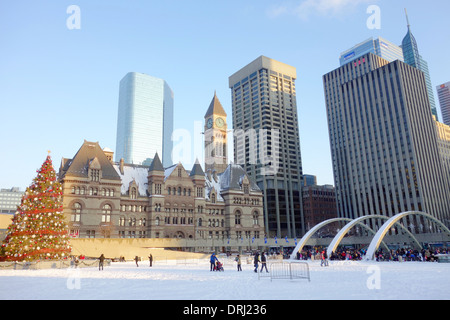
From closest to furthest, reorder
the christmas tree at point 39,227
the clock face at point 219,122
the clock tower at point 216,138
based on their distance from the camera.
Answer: the christmas tree at point 39,227 < the clock tower at point 216,138 < the clock face at point 219,122

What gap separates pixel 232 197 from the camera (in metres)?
86.5

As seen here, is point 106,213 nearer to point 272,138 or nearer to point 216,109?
point 216,109

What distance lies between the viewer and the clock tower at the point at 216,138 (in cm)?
12925

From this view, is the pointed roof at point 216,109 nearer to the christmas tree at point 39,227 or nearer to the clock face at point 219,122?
the clock face at point 219,122

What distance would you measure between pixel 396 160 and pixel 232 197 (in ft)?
258

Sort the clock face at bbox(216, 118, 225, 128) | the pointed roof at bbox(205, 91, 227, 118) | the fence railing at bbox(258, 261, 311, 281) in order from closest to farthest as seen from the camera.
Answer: the fence railing at bbox(258, 261, 311, 281) < the clock face at bbox(216, 118, 225, 128) < the pointed roof at bbox(205, 91, 227, 118)

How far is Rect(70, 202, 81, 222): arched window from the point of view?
6453 cm

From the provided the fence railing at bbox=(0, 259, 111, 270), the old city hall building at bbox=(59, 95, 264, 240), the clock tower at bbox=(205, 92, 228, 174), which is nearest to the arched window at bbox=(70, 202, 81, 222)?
the old city hall building at bbox=(59, 95, 264, 240)

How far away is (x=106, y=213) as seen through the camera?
2692 inches

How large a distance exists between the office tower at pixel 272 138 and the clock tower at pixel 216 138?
27263 millimetres

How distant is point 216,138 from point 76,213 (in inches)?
2900

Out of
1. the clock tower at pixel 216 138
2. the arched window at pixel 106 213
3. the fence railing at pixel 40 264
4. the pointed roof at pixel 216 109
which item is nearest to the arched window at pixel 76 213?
the arched window at pixel 106 213

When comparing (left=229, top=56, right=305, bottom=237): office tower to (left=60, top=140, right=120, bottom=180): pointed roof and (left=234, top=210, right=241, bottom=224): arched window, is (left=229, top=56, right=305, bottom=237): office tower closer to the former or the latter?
(left=234, top=210, right=241, bottom=224): arched window

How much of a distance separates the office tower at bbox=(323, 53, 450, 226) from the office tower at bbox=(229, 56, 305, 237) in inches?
836
